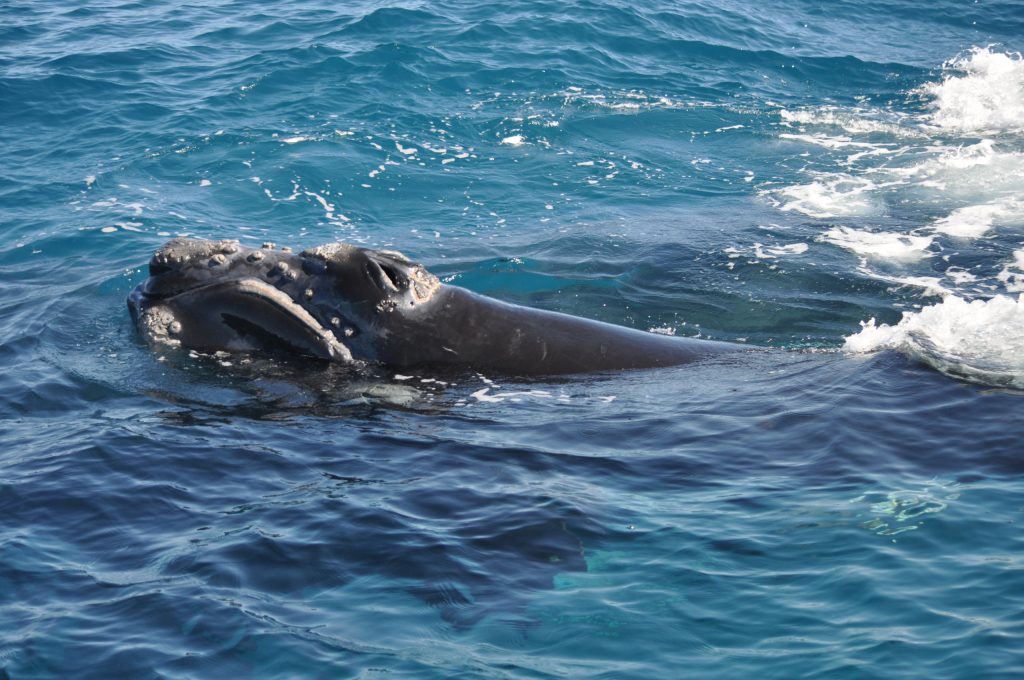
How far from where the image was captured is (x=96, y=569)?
8133mm

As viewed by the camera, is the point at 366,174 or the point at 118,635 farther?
the point at 366,174

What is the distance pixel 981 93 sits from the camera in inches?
1098

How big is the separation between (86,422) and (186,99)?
1640 centimetres

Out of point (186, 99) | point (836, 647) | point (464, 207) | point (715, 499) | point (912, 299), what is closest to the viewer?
point (836, 647)

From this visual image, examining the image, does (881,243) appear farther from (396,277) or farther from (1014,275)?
(396,277)

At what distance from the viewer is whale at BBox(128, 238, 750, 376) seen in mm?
10820

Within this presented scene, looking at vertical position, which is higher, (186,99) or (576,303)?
(186,99)

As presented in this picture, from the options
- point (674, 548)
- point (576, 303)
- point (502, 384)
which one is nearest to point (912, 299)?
point (576, 303)

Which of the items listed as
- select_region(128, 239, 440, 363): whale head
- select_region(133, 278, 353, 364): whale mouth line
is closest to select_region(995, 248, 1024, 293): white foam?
select_region(128, 239, 440, 363): whale head

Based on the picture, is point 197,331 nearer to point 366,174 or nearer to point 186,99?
point 366,174

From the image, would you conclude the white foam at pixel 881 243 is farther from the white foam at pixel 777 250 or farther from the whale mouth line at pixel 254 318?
the whale mouth line at pixel 254 318

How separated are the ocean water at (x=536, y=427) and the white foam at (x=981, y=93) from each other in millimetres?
1541

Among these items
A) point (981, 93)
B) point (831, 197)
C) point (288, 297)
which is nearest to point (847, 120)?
point (981, 93)

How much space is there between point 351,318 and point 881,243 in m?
10.0
